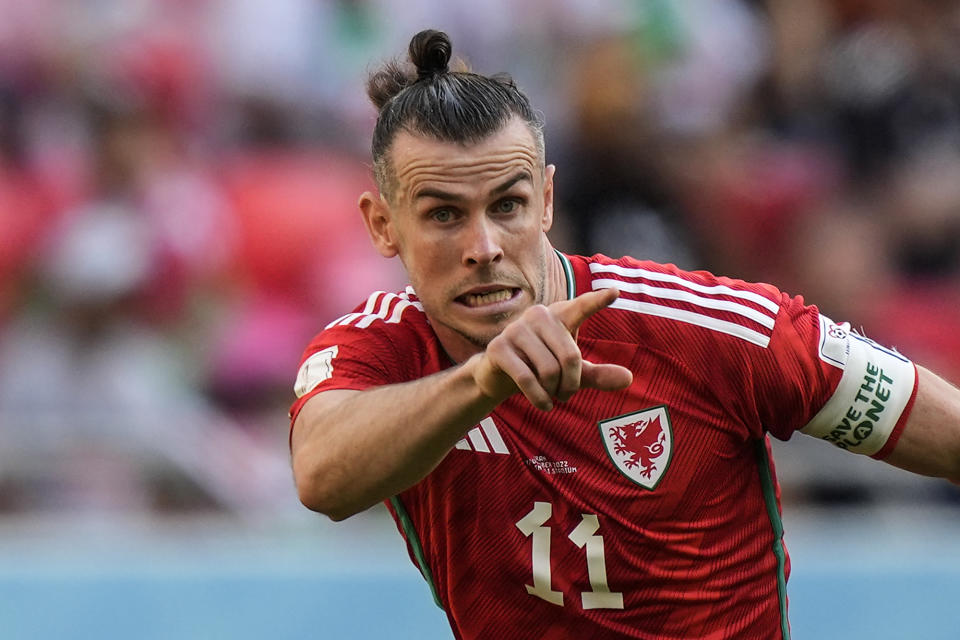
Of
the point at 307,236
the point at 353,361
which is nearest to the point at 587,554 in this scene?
the point at 353,361

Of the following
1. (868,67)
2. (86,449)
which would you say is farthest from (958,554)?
(86,449)

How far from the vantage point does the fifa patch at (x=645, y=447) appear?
10.6 feet

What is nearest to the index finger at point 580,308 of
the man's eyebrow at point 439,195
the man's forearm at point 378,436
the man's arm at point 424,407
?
the man's arm at point 424,407

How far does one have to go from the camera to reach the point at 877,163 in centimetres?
707

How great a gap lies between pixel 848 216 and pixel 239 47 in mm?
3304

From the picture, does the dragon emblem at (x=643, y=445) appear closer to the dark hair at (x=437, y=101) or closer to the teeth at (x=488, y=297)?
the teeth at (x=488, y=297)

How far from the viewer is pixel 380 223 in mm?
3533

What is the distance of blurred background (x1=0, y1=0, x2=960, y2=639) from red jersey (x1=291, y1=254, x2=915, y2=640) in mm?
2263

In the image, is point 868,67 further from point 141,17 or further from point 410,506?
point 410,506

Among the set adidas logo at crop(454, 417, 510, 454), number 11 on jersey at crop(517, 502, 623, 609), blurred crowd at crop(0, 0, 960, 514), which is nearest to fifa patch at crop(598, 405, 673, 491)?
number 11 on jersey at crop(517, 502, 623, 609)

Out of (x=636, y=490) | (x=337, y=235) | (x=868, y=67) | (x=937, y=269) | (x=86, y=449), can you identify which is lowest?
(x=636, y=490)

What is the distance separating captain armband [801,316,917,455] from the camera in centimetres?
315

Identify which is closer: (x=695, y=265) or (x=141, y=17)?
(x=695, y=265)

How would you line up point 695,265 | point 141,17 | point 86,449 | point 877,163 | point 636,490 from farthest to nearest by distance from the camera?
1. point 141,17
2. point 877,163
3. point 695,265
4. point 86,449
5. point 636,490
